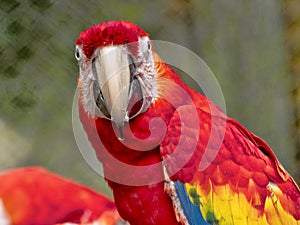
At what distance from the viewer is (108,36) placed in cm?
79

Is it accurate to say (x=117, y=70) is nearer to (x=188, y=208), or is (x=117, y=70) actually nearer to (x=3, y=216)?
(x=188, y=208)

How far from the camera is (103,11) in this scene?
1122 millimetres

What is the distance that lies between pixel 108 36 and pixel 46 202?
20.8 inches

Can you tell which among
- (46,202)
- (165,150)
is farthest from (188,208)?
(46,202)

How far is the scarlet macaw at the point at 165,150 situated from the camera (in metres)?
0.81

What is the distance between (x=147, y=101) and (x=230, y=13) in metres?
0.39

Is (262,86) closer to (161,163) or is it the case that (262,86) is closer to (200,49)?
(200,49)

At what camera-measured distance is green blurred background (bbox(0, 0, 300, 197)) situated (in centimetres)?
112

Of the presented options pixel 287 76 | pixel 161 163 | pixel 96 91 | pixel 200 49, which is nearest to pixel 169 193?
pixel 161 163

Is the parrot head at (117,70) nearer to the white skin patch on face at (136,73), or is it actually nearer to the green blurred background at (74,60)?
the white skin patch on face at (136,73)

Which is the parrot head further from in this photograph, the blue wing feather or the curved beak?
the blue wing feather

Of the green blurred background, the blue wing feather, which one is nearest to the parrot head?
the blue wing feather

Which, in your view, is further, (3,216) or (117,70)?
(3,216)

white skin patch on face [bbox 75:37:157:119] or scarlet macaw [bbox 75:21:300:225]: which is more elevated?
white skin patch on face [bbox 75:37:157:119]
